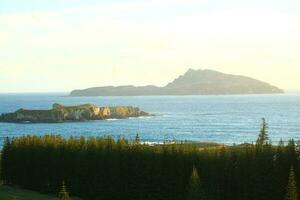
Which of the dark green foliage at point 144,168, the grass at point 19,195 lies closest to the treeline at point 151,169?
the dark green foliage at point 144,168

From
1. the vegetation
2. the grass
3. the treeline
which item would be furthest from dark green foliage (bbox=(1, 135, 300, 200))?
the vegetation

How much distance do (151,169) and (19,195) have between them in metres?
17.0

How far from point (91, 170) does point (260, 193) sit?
78.0ft

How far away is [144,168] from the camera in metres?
75.7

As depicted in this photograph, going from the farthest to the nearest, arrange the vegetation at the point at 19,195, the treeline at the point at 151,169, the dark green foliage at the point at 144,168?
the dark green foliage at the point at 144,168
the treeline at the point at 151,169
the vegetation at the point at 19,195

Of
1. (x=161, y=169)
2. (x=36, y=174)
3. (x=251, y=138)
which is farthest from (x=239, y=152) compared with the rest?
(x=251, y=138)

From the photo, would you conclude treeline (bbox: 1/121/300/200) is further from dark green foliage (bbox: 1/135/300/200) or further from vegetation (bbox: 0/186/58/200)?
vegetation (bbox: 0/186/58/200)

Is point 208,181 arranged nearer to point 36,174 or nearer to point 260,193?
point 260,193

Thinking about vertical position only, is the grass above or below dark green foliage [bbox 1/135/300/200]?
below

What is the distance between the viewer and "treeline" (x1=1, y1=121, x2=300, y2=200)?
69.9 meters

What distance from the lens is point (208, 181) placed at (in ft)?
238

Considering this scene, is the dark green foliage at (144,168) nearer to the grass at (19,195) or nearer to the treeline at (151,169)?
the treeline at (151,169)

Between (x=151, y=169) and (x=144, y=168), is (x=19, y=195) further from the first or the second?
(x=151, y=169)

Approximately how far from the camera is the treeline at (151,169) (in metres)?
69.9
